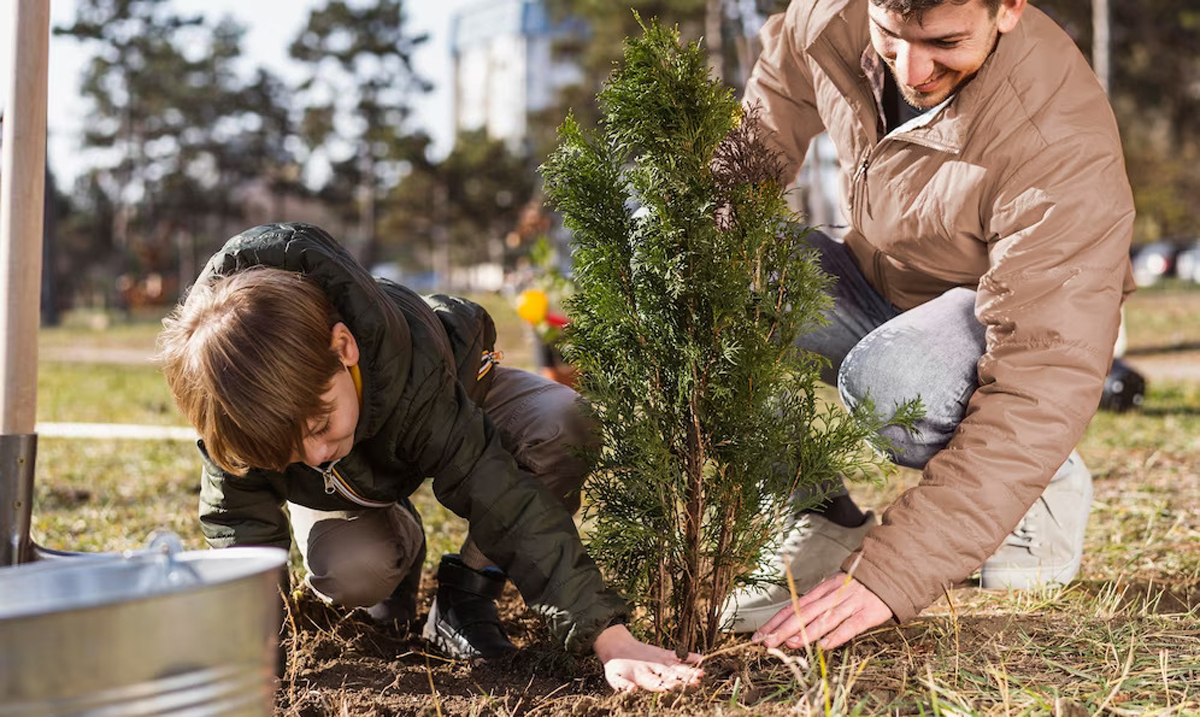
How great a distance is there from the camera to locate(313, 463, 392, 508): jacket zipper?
8.58 ft

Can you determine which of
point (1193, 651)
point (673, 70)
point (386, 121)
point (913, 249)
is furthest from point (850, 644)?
point (386, 121)

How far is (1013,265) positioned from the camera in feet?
8.07

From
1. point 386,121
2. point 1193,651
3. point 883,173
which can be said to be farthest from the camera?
point 386,121

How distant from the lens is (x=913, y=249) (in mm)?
2930

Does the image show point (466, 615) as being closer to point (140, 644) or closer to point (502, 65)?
point (140, 644)

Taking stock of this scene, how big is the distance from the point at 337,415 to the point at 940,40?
1575 mm

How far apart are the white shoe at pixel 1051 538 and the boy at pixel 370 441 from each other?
51.9 inches

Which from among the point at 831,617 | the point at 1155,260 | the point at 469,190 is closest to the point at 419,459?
the point at 831,617

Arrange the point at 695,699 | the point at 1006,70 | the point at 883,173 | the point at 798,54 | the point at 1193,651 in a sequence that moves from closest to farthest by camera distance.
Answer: the point at 695,699
the point at 1193,651
the point at 1006,70
the point at 883,173
the point at 798,54

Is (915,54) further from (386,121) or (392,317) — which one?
(386,121)

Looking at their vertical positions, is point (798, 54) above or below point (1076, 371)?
above

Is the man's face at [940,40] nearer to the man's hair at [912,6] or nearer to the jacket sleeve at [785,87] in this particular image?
the man's hair at [912,6]

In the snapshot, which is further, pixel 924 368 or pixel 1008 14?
pixel 924 368

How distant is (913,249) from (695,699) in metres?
1.40
